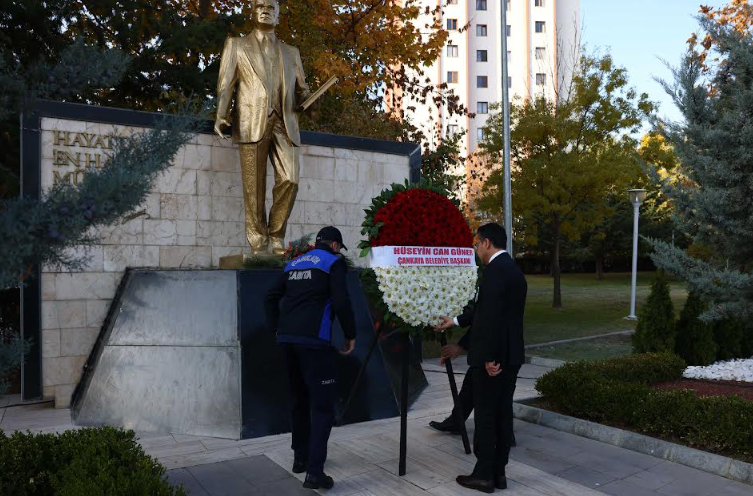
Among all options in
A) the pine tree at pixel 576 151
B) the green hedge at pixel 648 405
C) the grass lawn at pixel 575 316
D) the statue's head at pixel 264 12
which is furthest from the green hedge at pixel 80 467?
the pine tree at pixel 576 151

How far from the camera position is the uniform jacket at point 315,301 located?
442cm

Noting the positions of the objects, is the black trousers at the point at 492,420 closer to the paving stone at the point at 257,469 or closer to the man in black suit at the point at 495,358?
the man in black suit at the point at 495,358

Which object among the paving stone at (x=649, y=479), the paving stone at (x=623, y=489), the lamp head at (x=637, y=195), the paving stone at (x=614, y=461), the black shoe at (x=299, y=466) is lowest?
the paving stone at (x=614, y=461)

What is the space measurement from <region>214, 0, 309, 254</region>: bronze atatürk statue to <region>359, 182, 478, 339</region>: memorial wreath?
362cm

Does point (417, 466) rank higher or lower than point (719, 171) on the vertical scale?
lower

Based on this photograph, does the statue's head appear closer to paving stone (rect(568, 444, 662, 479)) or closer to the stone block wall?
the stone block wall

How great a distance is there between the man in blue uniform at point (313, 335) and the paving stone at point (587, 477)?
2033mm

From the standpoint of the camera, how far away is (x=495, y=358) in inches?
170

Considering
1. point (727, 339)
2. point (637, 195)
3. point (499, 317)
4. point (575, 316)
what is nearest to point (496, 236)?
point (499, 317)

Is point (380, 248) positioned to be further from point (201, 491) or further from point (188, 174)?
point (188, 174)

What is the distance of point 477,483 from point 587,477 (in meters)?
1.07

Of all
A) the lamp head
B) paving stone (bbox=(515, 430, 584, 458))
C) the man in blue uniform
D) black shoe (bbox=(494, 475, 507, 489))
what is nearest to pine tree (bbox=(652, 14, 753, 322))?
paving stone (bbox=(515, 430, 584, 458))

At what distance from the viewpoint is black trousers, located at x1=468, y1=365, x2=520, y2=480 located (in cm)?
437

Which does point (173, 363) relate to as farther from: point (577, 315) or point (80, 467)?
point (577, 315)
